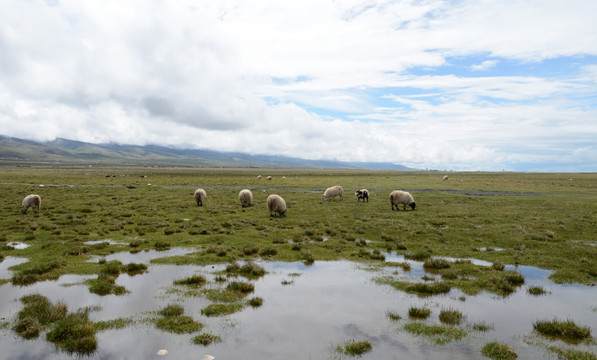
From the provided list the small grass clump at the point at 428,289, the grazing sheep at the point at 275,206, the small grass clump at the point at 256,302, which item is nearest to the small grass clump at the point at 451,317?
the small grass clump at the point at 428,289

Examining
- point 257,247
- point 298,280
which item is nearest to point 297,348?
point 298,280

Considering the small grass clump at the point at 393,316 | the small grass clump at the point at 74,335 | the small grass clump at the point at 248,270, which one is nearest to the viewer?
the small grass clump at the point at 74,335

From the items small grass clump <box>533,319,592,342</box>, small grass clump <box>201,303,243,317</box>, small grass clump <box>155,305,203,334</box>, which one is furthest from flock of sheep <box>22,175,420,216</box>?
small grass clump <box>533,319,592,342</box>

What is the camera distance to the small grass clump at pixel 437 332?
8688 millimetres

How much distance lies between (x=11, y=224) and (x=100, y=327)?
2273cm

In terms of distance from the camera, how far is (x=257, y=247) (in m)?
18.0

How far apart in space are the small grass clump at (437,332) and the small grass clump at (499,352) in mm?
776

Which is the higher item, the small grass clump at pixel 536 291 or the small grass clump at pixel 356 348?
the small grass clump at pixel 536 291

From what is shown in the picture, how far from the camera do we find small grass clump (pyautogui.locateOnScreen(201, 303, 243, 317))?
1002 cm

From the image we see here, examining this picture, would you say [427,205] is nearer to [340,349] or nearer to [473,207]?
[473,207]

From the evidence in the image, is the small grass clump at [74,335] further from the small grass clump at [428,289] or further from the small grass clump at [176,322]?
the small grass clump at [428,289]

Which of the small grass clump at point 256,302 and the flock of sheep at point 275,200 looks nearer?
the small grass clump at point 256,302

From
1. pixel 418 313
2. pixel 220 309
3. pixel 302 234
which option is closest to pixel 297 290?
pixel 220 309

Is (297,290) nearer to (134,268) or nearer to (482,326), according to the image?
(482,326)
